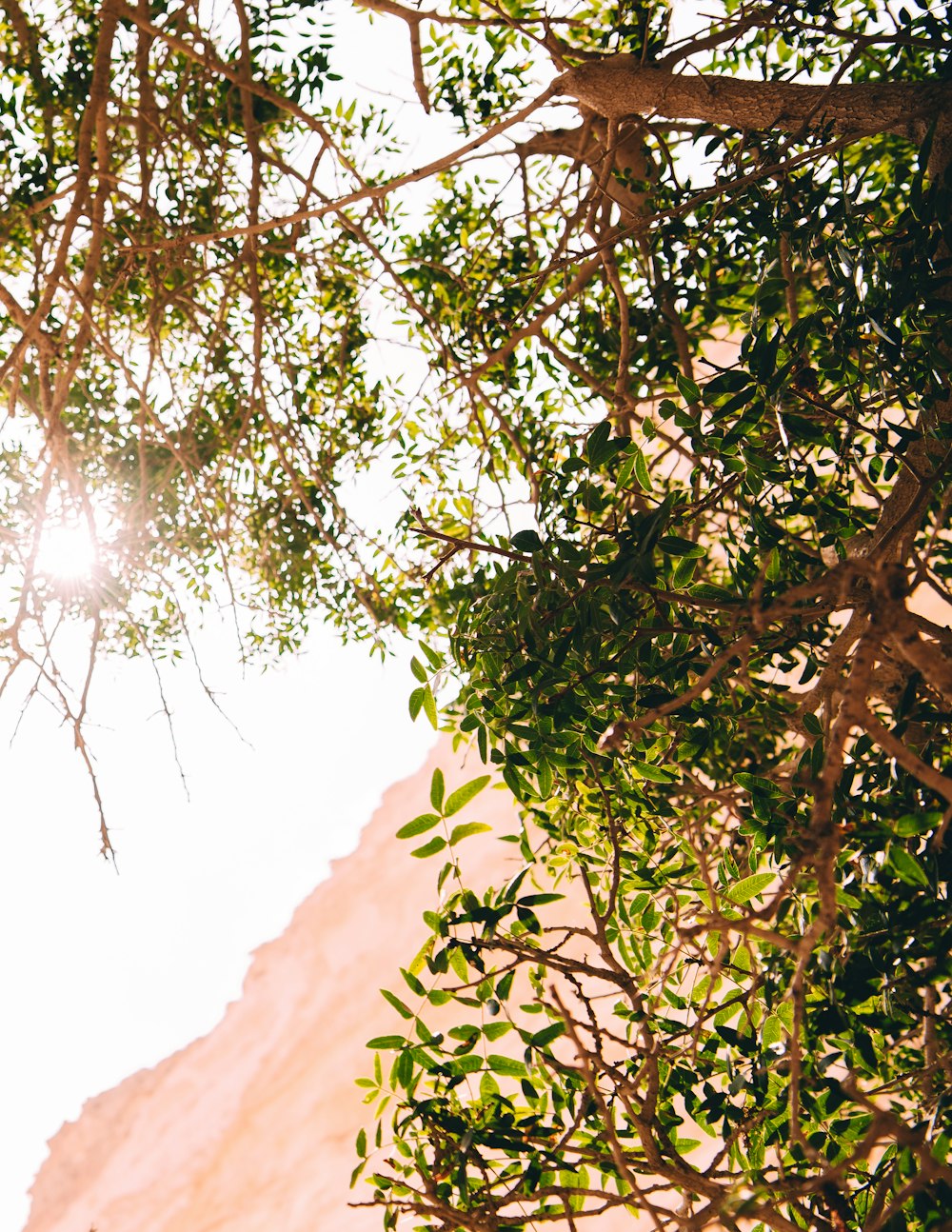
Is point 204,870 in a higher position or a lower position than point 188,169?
higher

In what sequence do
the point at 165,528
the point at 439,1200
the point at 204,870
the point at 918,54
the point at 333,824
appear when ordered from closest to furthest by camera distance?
the point at 439,1200, the point at 918,54, the point at 165,528, the point at 204,870, the point at 333,824

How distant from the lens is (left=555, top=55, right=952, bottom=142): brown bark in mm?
1538

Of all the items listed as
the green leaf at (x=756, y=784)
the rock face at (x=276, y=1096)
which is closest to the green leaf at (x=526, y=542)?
the green leaf at (x=756, y=784)

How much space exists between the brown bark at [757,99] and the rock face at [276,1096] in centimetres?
980

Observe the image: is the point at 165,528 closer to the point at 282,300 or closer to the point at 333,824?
the point at 282,300

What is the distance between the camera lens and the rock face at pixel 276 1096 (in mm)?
11602

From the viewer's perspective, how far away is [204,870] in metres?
9.16

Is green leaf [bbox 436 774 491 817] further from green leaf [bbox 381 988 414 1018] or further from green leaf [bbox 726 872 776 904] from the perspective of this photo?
green leaf [bbox 726 872 776 904]

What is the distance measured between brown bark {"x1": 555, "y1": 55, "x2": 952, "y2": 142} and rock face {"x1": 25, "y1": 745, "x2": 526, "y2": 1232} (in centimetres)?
980

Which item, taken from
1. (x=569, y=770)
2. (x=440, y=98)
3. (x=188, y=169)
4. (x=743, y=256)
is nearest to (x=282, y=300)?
(x=188, y=169)

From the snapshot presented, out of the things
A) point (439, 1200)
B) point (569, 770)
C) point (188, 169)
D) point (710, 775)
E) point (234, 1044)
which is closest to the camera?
point (439, 1200)

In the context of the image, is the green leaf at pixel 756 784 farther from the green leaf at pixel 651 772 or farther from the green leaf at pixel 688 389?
the green leaf at pixel 688 389

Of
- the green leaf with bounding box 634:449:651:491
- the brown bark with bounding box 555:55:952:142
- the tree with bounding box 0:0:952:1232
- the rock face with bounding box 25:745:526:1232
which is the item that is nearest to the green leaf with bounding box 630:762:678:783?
the tree with bounding box 0:0:952:1232

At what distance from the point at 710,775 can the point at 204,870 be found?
7582 millimetres
